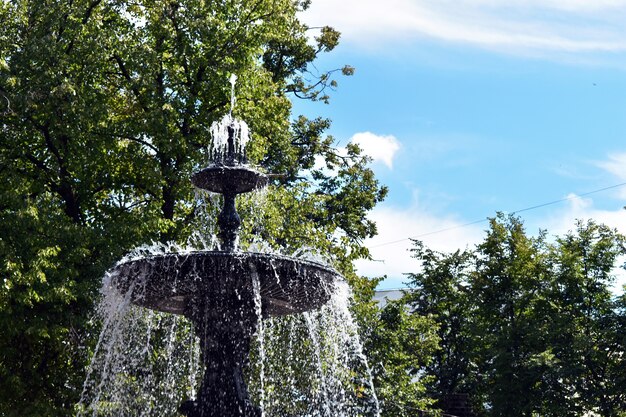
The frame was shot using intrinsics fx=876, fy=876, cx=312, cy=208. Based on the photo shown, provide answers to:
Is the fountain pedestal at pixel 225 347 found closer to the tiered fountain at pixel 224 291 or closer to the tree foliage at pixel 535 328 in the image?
the tiered fountain at pixel 224 291

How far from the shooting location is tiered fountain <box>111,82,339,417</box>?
1016 centimetres

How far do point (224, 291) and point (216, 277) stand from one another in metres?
Answer: 0.22

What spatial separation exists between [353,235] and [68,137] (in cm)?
1185

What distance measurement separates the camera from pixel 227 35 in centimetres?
2080

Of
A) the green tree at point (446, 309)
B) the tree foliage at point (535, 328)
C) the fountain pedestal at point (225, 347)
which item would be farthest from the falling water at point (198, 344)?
the green tree at point (446, 309)

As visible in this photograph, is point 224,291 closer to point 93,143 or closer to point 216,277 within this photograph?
point 216,277

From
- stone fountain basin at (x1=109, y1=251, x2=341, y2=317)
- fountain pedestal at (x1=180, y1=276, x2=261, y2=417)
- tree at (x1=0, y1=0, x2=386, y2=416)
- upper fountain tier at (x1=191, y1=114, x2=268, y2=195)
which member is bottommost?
fountain pedestal at (x1=180, y1=276, x2=261, y2=417)

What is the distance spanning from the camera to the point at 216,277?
1035cm

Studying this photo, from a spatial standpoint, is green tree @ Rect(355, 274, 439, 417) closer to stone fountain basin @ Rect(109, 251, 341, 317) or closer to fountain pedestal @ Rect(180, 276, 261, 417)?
stone fountain basin @ Rect(109, 251, 341, 317)

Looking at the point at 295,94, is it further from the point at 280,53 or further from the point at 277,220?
the point at 277,220

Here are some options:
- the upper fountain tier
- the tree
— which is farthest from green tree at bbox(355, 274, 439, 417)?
the upper fountain tier

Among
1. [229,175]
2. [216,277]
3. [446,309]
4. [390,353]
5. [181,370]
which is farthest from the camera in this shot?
[446,309]

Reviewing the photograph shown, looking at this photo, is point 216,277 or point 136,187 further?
point 136,187

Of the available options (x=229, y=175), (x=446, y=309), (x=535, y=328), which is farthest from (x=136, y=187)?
(x=446, y=309)
